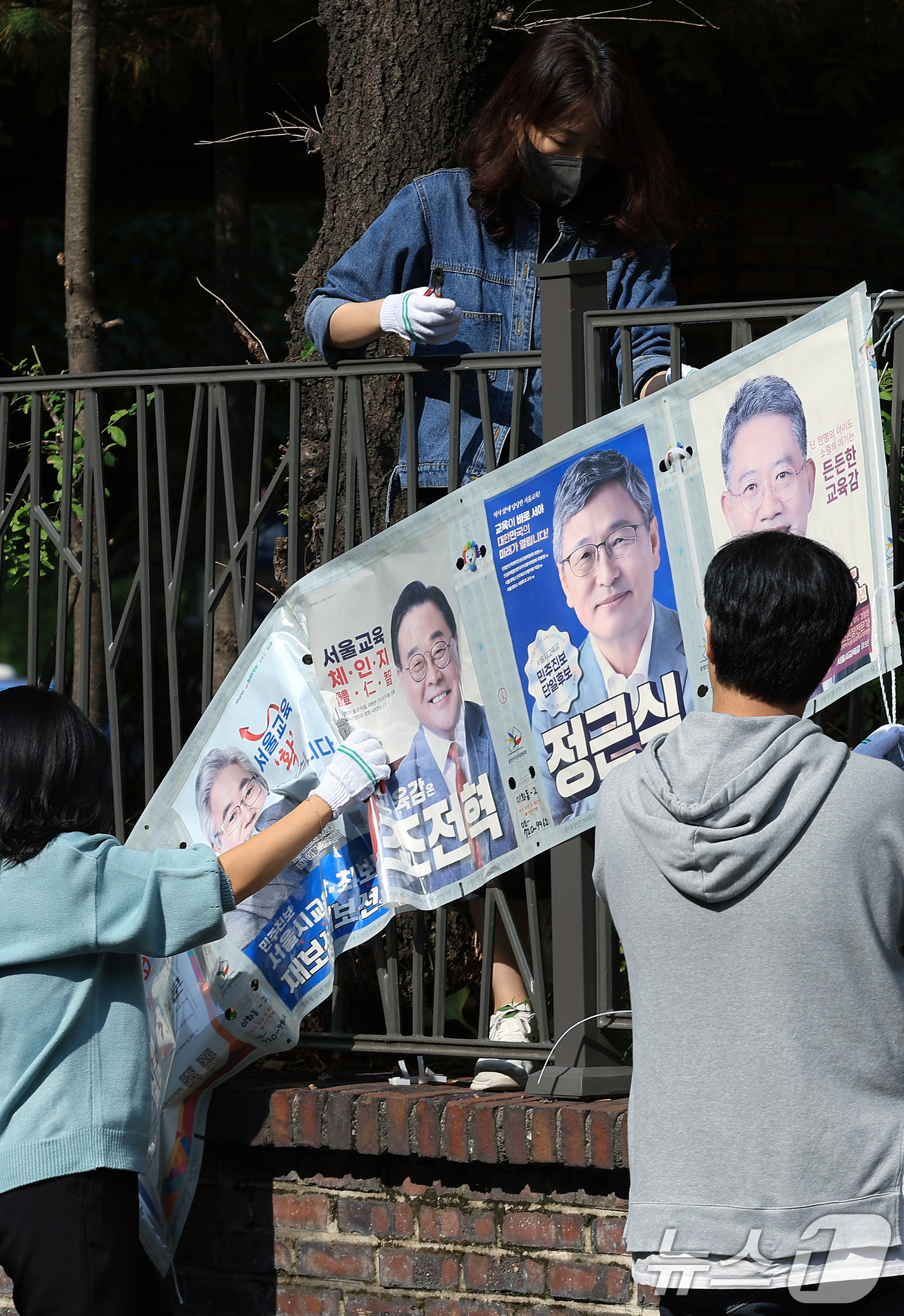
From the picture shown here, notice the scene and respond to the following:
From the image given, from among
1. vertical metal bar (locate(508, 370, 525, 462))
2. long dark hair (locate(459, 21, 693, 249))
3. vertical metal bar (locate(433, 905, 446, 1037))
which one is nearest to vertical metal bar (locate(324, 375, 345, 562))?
vertical metal bar (locate(508, 370, 525, 462))

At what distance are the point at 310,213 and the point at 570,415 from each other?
7.50 meters

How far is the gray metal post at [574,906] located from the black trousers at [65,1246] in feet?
3.03

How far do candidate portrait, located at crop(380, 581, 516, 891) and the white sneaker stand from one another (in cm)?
36

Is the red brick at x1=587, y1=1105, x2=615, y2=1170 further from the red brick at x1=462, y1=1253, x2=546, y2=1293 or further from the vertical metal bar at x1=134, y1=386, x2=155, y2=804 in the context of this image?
the vertical metal bar at x1=134, y1=386, x2=155, y2=804

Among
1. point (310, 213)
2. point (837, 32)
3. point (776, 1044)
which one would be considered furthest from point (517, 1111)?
point (310, 213)

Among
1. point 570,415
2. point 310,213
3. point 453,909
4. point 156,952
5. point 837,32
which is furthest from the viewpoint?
point 310,213

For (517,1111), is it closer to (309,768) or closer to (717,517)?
(309,768)

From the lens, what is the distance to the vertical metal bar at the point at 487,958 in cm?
324

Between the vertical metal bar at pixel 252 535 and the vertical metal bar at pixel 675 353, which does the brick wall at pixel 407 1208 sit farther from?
the vertical metal bar at pixel 675 353

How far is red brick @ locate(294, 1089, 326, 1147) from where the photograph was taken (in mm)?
3234

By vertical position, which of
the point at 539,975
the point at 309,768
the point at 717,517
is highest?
the point at 717,517

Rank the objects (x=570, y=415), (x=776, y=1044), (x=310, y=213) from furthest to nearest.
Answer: (x=310, y=213) → (x=570, y=415) → (x=776, y=1044)

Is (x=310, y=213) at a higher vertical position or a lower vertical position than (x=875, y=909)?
higher

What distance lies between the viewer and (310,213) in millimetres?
10094
